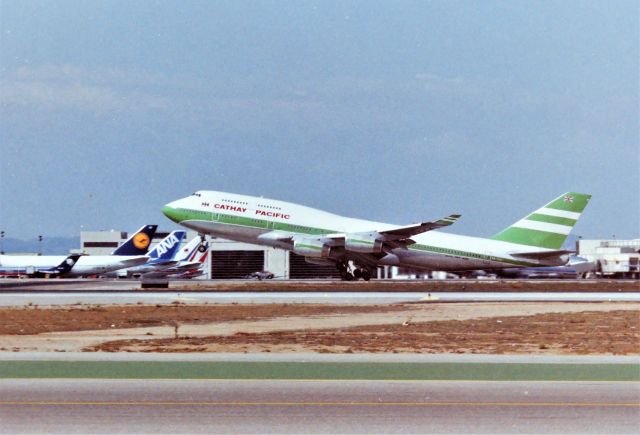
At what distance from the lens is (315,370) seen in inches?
690

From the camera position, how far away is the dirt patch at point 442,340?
22250 mm

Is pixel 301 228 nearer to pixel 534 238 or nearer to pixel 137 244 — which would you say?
pixel 534 238

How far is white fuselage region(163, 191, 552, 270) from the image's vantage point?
63.0m

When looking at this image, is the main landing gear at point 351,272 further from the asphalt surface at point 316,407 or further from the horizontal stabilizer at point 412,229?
the asphalt surface at point 316,407

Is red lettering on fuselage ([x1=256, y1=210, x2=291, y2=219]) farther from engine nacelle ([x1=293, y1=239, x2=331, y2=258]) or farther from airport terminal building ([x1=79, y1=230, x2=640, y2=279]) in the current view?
airport terminal building ([x1=79, y1=230, x2=640, y2=279])

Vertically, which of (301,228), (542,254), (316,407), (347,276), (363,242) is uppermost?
(301,228)

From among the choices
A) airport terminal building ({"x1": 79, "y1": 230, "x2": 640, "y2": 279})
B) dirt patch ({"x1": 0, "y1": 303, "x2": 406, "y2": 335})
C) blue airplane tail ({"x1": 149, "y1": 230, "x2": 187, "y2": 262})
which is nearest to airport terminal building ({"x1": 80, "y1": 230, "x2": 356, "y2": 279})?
airport terminal building ({"x1": 79, "y1": 230, "x2": 640, "y2": 279})

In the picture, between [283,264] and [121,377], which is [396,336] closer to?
[121,377]

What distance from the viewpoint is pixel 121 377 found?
16188mm

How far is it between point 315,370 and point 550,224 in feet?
171

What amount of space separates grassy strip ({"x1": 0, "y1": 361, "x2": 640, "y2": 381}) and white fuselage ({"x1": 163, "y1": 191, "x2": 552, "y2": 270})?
4430 centimetres

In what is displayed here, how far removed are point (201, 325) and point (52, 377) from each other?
13831 mm

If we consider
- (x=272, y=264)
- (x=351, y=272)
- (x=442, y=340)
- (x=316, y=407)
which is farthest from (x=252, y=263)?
(x=316, y=407)

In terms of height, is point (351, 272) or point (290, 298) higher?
point (351, 272)
